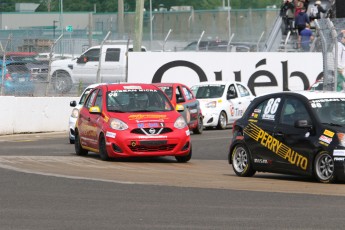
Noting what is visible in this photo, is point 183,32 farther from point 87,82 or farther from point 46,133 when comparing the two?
point 46,133

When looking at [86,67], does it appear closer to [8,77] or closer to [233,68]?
[233,68]

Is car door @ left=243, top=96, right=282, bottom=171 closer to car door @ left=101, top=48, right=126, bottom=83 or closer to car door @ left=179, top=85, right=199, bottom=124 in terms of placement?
car door @ left=179, top=85, right=199, bottom=124

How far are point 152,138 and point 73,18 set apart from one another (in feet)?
263

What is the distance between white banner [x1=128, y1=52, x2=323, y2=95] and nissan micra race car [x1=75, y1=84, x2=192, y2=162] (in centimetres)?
1489

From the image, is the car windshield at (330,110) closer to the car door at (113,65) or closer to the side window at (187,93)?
the side window at (187,93)

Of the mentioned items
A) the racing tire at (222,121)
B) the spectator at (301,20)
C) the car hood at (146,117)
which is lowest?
the racing tire at (222,121)

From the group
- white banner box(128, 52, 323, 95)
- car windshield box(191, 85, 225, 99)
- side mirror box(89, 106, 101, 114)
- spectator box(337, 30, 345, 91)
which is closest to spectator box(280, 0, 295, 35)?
white banner box(128, 52, 323, 95)

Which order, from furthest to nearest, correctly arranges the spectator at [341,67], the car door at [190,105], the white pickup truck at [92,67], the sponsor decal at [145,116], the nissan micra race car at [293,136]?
the white pickup truck at [92,67] → the car door at [190,105] → the spectator at [341,67] → the sponsor decal at [145,116] → the nissan micra race car at [293,136]

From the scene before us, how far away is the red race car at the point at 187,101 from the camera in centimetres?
3033

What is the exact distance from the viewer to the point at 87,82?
38781 mm

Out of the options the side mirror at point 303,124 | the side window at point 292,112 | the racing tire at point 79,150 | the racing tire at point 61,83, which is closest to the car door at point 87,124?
the racing tire at point 79,150

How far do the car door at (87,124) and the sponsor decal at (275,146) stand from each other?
4.91 metres

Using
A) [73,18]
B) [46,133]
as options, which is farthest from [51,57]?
[73,18]

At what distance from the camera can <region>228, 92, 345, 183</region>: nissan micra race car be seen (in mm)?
A: 16453
